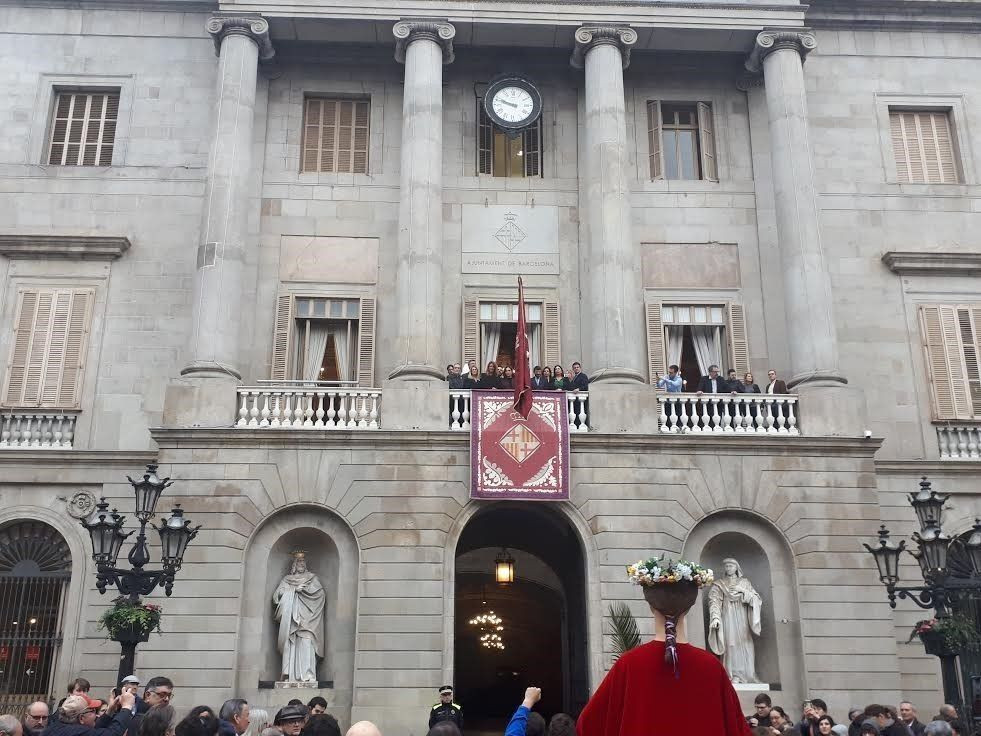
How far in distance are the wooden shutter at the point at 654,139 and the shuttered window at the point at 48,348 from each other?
45.0 ft

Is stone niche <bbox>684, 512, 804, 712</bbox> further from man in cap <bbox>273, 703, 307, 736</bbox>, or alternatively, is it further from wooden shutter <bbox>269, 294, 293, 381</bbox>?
man in cap <bbox>273, 703, 307, 736</bbox>

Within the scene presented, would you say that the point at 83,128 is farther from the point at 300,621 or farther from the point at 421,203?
the point at 300,621

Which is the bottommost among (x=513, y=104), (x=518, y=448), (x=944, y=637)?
(x=944, y=637)

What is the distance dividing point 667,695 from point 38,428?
19922 mm

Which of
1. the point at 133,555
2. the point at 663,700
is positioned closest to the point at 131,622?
the point at 133,555

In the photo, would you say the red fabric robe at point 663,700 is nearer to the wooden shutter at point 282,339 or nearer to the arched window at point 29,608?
the wooden shutter at point 282,339

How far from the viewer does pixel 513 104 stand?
81.9 feet

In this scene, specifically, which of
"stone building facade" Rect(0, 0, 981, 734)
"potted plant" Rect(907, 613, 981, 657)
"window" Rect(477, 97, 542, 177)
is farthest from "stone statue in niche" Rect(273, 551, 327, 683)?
"potted plant" Rect(907, 613, 981, 657)

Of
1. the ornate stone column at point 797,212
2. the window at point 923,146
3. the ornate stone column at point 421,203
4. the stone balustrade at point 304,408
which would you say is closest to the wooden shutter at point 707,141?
the ornate stone column at point 797,212

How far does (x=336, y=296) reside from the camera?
942 inches

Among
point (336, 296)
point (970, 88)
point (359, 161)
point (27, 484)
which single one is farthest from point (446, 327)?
point (970, 88)

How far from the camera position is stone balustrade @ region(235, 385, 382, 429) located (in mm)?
20984

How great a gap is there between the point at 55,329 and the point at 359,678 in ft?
35.1

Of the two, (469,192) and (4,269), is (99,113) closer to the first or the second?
(4,269)
